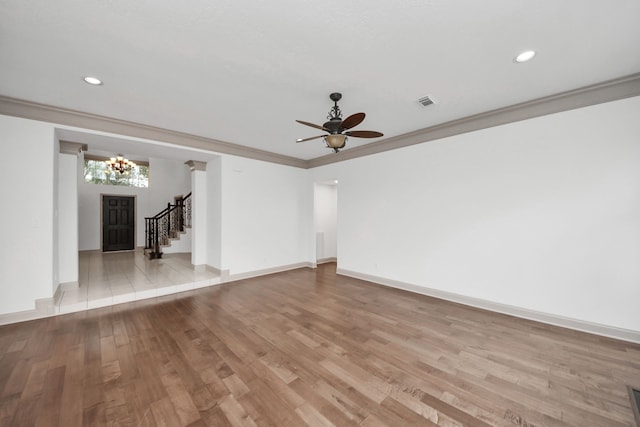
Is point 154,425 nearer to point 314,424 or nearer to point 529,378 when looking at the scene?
point 314,424

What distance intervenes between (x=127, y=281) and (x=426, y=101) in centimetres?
620

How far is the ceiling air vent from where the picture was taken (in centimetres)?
318

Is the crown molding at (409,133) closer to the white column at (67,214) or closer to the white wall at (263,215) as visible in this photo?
the white wall at (263,215)

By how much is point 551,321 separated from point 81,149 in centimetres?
805

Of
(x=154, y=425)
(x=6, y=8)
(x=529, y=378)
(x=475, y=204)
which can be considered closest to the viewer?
(x=154, y=425)

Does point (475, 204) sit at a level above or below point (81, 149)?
below

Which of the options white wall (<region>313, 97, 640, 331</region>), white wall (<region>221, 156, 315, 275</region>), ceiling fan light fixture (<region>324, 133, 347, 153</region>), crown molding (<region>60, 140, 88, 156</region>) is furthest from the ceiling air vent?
crown molding (<region>60, 140, 88, 156</region>)

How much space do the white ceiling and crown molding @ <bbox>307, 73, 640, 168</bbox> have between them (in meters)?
0.14

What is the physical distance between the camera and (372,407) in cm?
181

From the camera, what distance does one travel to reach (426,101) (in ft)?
10.7

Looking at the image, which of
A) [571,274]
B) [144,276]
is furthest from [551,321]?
[144,276]

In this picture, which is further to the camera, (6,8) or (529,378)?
(529,378)

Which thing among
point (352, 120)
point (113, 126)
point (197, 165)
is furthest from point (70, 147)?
point (352, 120)

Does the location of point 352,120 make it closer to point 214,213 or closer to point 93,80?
point 93,80
